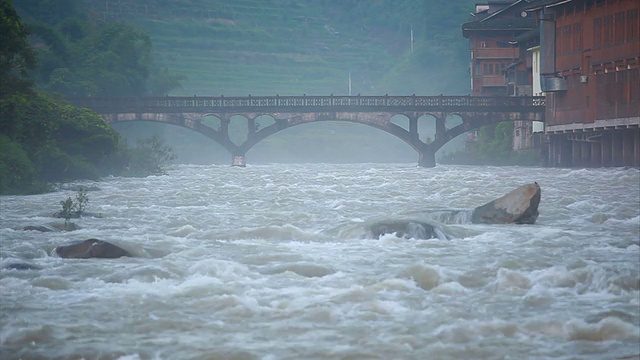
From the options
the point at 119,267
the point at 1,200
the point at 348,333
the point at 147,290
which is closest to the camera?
the point at 348,333

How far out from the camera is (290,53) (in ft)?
600

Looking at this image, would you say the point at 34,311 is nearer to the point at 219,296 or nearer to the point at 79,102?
the point at 219,296

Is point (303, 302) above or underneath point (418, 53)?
underneath

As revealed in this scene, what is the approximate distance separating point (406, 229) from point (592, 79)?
132 feet

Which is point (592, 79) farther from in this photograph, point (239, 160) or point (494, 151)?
point (239, 160)

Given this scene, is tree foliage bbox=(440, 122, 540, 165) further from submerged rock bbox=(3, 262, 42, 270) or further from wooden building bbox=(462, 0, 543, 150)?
submerged rock bbox=(3, 262, 42, 270)

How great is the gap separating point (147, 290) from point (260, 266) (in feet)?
9.40

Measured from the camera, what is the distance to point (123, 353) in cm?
1221

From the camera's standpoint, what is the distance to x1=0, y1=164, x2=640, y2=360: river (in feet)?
41.2

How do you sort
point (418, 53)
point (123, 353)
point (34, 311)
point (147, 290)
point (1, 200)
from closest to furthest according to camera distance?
1. point (123, 353)
2. point (34, 311)
3. point (147, 290)
4. point (1, 200)
5. point (418, 53)

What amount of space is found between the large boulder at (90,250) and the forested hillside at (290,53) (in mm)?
126891

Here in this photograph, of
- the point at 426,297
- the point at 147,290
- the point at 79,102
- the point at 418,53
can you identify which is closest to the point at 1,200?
the point at 147,290

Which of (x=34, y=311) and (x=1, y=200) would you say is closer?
(x=34, y=311)

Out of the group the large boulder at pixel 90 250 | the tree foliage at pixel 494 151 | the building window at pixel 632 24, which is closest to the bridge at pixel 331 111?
the tree foliage at pixel 494 151
